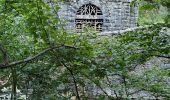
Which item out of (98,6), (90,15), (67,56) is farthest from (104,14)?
(67,56)

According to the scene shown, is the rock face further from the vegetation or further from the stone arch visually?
the vegetation

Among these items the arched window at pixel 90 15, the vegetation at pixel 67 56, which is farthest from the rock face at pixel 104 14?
the vegetation at pixel 67 56

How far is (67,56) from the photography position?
2.96 m

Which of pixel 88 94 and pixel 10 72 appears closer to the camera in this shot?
pixel 10 72

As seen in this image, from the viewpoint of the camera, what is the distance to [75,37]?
302cm

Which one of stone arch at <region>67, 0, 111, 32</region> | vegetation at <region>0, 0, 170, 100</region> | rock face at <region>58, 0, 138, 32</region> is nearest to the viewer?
vegetation at <region>0, 0, 170, 100</region>

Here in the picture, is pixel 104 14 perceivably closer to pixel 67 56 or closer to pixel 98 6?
pixel 98 6

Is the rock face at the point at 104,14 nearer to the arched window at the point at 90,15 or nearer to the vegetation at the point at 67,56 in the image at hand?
the arched window at the point at 90,15

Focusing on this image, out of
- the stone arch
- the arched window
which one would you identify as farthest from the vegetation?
the arched window

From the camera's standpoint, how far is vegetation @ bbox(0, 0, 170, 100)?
2.87 m

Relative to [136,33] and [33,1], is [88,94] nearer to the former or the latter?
[136,33]

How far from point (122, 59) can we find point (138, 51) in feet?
0.83

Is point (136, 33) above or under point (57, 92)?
above

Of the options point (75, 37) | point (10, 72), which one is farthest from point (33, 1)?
point (10, 72)
